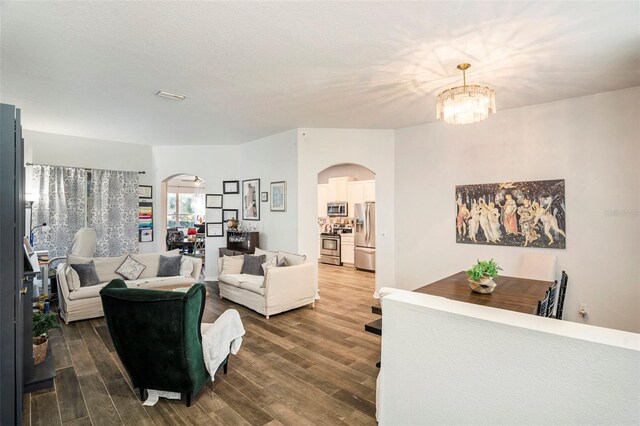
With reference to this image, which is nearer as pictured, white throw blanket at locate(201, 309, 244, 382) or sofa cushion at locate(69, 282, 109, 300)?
white throw blanket at locate(201, 309, 244, 382)

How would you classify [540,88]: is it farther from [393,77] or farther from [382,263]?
[382,263]

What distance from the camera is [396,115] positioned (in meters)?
4.77

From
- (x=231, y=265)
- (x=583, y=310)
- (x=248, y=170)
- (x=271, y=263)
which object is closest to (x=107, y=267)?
(x=231, y=265)

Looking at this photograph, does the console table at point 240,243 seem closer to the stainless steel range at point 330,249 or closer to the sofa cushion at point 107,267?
the sofa cushion at point 107,267

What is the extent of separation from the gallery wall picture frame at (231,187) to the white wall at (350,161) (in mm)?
2034

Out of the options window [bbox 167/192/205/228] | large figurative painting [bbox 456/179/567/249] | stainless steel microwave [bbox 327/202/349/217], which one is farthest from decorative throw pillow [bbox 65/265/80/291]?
window [bbox 167/192/205/228]

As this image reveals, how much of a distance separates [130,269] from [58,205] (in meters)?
2.20

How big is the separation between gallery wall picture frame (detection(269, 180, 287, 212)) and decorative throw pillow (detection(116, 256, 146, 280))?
2383mm

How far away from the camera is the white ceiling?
227 cm

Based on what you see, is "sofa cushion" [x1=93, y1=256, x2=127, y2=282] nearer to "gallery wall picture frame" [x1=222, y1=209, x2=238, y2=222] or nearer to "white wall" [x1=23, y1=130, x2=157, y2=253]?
"white wall" [x1=23, y1=130, x2=157, y2=253]

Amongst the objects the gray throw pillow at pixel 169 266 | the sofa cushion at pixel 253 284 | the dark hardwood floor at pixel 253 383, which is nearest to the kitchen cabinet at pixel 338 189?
the sofa cushion at pixel 253 284

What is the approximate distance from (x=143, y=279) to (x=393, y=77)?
15.1 feet

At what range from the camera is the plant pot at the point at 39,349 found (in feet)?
9.59

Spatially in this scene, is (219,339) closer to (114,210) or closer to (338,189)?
(114,210)
